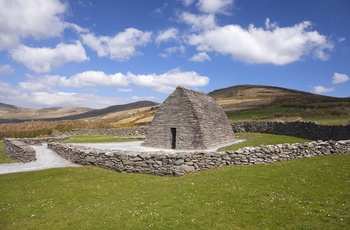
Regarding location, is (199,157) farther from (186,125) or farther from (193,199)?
(186,125)

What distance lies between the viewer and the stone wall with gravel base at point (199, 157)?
17245 mm

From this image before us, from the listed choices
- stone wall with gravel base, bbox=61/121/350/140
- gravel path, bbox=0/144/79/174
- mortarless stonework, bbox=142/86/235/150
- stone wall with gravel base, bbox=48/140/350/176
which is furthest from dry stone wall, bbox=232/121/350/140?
gravel path, bbox=0/144/79/174

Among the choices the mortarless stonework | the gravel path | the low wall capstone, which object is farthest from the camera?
the mortarless stonework

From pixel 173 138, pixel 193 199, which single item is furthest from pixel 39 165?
pixel 193 199

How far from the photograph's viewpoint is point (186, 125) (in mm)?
29453

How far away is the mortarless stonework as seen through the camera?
94.8 feet

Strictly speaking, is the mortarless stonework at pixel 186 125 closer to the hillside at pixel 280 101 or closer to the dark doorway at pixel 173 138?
the dark doorway at pixel 173 138

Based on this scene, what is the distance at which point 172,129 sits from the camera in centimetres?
3088

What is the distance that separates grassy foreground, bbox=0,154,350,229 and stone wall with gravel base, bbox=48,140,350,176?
3.40ft

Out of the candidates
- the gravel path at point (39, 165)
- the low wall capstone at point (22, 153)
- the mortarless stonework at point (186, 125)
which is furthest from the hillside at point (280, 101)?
the low wall capstone at point (22, 153)

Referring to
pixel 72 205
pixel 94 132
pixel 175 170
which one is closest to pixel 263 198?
pixel 175 170

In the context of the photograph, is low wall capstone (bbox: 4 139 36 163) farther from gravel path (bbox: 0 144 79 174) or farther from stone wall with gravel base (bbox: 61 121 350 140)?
stone wall with gravel base (bbox: 61 121 350 140)

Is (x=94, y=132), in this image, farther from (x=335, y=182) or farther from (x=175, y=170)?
(x=335, y=182)

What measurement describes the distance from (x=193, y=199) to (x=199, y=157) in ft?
19.9
